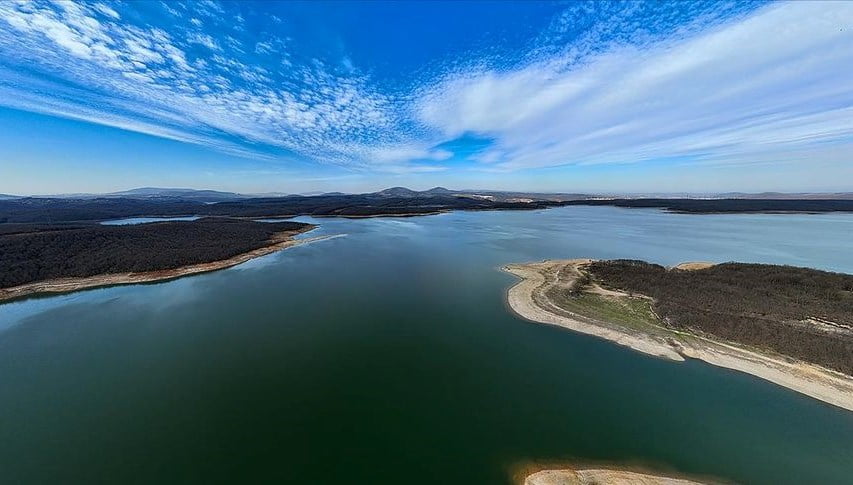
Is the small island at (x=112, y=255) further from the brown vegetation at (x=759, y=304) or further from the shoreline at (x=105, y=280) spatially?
the brown vegetation at (x=759, y=304)

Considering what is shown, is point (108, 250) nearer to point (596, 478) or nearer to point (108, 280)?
point (108, 280)

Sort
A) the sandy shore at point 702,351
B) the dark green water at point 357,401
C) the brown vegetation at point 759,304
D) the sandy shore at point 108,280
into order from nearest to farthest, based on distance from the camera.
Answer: the dark green water at point 357,401, the sandy shore at point 702,351, the brown vegetation at point 759,304, the sandy shore at point 108,280

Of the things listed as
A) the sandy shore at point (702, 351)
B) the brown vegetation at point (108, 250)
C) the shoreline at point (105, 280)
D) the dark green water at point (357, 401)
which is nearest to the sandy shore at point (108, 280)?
the shoreline at point (105, 280)

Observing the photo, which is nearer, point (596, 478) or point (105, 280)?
point (596, 478)

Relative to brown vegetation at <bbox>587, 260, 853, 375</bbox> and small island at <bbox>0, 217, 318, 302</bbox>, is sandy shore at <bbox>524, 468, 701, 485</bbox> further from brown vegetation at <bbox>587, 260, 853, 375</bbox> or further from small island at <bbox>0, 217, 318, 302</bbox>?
small island at <bbox>0, 217, 318, 302</bbox>

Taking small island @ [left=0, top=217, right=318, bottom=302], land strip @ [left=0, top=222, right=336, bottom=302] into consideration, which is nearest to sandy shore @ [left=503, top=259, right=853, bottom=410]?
land strip @ [left=0, top=222, right=336, bottom=302]

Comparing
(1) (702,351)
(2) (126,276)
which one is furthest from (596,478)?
(2) (126,276)

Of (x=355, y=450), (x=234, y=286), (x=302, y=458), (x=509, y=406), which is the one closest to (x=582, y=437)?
(x=509, y=406)
